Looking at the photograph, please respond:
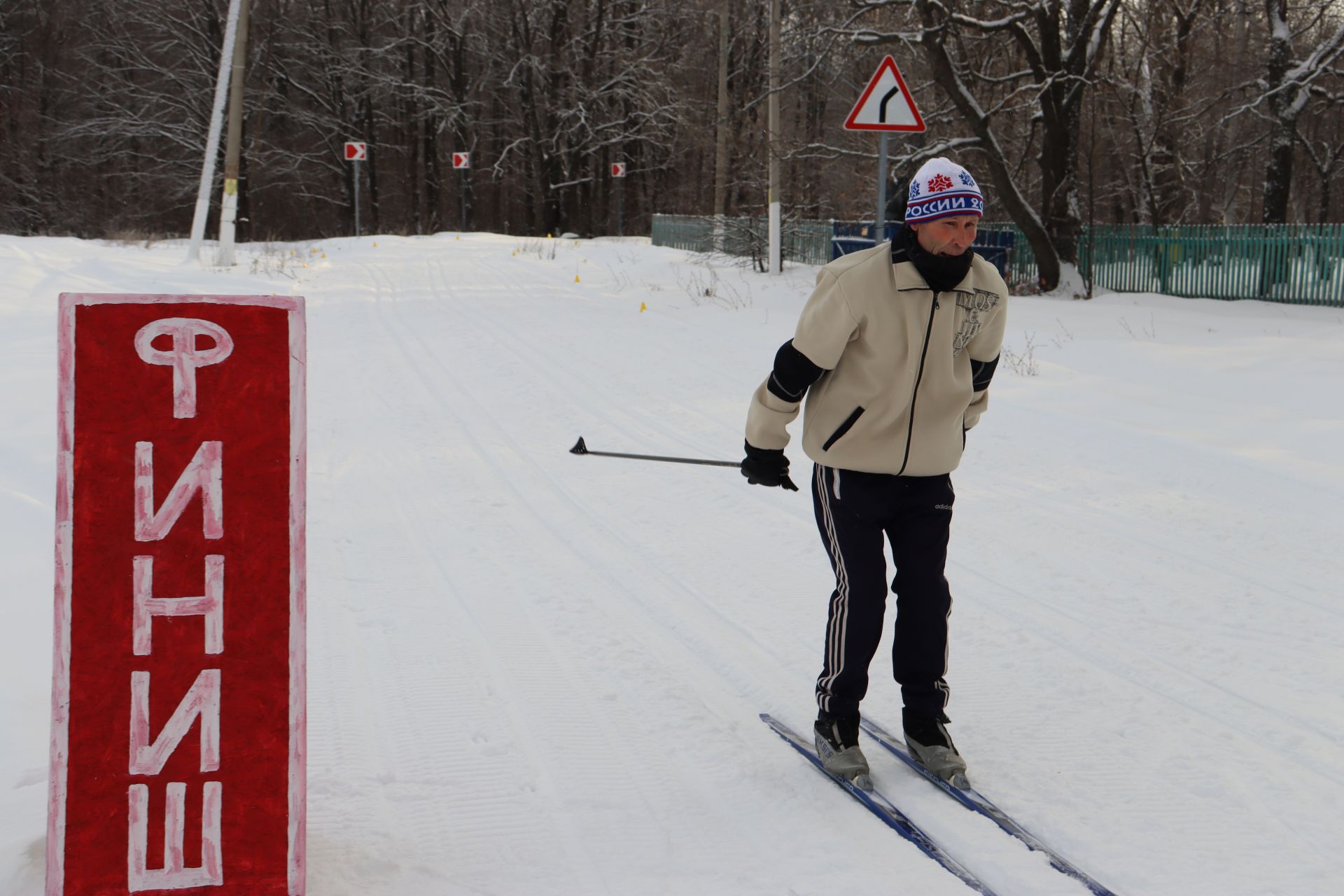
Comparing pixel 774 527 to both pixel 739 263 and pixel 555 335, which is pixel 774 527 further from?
pixel 739 263

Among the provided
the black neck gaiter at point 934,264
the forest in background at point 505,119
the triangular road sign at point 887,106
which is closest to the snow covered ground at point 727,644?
the black neck gaiter at point 934,264

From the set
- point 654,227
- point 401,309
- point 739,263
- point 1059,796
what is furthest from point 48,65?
point 1059,796

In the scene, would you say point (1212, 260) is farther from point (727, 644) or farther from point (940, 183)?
point (940, 183)

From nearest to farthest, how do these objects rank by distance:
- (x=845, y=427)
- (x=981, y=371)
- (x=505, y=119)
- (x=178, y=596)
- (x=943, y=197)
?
(x=178, y=596)
(x=943, y=197)
(x=845, y=427)
(x=981, y=371)
(x=505, y=119)

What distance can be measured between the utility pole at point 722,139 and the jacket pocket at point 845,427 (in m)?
22.3

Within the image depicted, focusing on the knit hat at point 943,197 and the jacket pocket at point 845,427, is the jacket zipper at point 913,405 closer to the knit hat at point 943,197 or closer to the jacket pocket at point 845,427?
the jacket pocket at point 845,427

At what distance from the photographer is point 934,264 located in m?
3.42

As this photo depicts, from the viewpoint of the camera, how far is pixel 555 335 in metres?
13.6

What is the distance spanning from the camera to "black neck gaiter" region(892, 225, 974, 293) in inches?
135

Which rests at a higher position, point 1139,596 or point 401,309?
point 401,309

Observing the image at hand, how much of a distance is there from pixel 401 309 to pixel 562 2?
1215 inches

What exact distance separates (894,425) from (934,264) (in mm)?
460

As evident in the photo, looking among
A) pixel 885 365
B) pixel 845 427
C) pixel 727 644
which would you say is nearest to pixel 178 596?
pixel 845 427

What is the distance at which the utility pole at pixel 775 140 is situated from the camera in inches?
814
